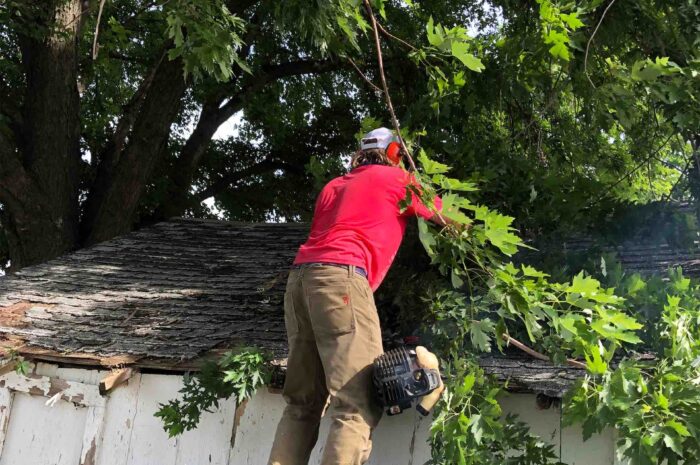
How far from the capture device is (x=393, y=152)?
176 inches

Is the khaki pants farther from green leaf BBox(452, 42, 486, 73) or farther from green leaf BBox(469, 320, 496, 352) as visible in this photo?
green leaf BBox(452, 42, 486, 73)

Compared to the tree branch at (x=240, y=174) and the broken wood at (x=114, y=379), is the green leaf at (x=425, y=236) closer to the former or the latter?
the broken wood at (x=114, y=379)

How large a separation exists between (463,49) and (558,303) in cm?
142

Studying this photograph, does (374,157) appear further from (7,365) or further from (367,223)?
(7,365)

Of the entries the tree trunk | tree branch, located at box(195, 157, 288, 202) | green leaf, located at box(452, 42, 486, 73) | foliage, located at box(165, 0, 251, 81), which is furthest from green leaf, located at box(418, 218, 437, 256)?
tree branch, located at box(195, 157, 288, 202)

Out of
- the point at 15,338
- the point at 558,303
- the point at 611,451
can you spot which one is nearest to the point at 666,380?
the point at 558,303

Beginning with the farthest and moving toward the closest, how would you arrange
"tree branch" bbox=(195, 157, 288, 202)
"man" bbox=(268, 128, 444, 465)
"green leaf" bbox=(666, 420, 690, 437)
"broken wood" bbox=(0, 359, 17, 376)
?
"tree branch" bbox=(195, 157, 288, 202) → "broken wood" bbox=(0, 359, 17, 376) → "man" bbox=(268, 128, 444, 465) → "green leaf" bbox=(666, 420, 690, 437)

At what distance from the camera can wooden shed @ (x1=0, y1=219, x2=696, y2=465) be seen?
17.5ft

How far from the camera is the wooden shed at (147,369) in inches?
209

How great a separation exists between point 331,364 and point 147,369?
Result: 299cm

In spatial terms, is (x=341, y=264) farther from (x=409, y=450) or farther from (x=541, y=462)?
(x=409, y=450)

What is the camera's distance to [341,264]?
3955 mm

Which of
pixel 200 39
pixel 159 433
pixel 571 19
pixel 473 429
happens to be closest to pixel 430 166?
pixel 473 429

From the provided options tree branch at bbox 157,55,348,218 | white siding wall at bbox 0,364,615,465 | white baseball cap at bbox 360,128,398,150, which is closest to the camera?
white baseball cap at bbox 360,128,398,150
